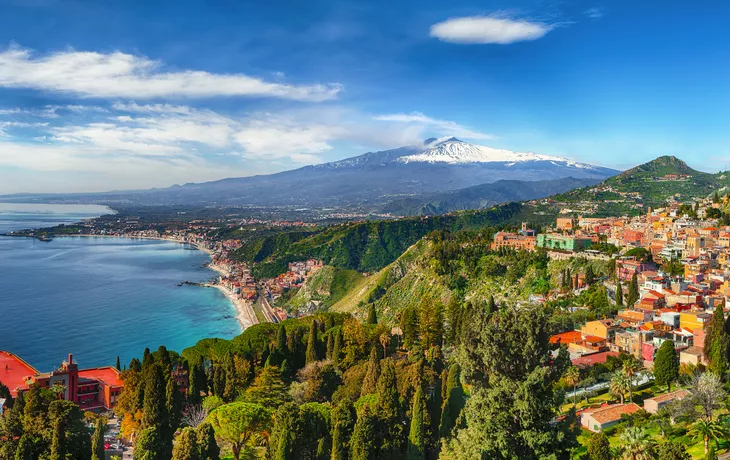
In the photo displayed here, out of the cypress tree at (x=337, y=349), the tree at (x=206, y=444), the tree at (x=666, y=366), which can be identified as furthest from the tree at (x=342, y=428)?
the tree at (x=666, y=366)

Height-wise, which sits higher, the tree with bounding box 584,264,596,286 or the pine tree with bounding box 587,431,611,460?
the tree with bounding box 584,264,596,286

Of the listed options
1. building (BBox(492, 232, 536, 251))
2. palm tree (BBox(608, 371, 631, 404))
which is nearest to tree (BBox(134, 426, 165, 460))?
palm tree (BBox(608, 371, 631, 404))

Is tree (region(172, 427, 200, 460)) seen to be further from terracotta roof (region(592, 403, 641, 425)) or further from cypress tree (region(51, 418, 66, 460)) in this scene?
terracotta roof (region(592, 403, 641, 425))

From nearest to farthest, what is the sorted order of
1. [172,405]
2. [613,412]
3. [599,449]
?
[599,449] < [613,412] < [172,405]

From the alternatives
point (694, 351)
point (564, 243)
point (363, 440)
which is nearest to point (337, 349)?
point (363, 440)

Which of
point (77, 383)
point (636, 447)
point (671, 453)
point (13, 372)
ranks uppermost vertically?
point (671, 453)

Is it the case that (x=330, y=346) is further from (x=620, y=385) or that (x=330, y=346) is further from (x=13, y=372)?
(x=13, y=372)
